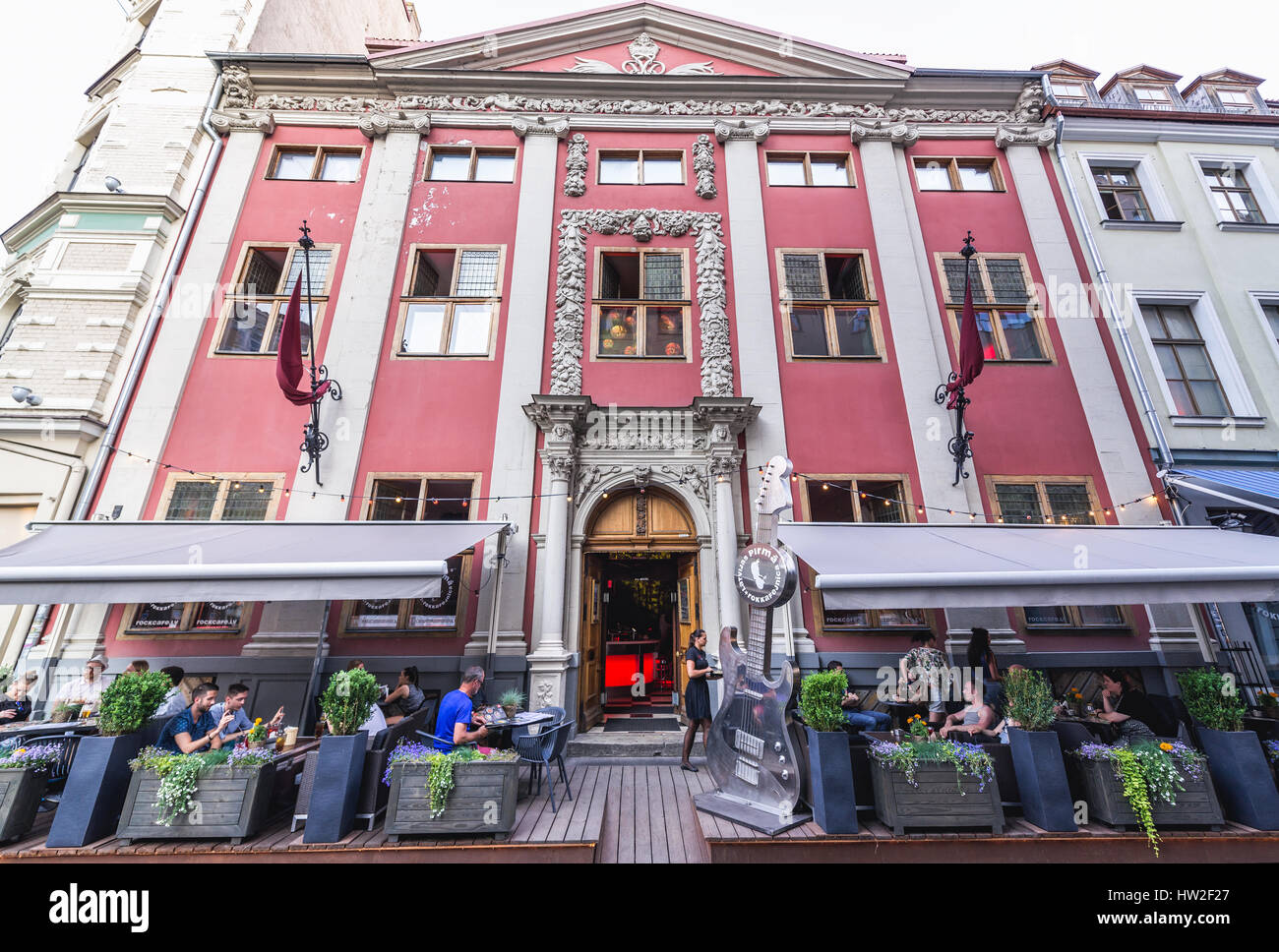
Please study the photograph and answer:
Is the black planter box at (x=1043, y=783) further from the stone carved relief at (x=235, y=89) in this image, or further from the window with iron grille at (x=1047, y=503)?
the stone carved relief at (x=235, y=89)

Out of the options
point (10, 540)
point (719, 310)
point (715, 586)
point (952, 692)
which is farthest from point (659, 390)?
point (10, 540)

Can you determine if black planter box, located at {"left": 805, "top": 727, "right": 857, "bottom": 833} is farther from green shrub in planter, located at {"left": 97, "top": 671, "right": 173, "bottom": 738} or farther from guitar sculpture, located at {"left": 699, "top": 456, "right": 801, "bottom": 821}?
green shrub in planter, located at {"left": 97, "top": 671, "right": 173, "bottom": 738}

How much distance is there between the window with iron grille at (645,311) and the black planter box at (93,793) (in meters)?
7.94

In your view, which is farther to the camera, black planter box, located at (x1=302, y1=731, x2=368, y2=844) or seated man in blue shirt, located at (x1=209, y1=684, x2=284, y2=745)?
seated man in blue shirt, located at (x1=209, y1=684, x2=284, y2=745)

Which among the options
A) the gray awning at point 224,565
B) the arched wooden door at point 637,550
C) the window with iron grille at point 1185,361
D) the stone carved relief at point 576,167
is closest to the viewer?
the gray awning at point 224,565

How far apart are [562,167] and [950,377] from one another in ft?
28.9

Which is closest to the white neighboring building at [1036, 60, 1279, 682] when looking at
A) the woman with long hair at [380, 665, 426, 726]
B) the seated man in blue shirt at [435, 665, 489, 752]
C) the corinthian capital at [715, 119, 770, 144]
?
the corinthian capital at [715, 119, 770, 144]

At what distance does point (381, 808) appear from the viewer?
487cm

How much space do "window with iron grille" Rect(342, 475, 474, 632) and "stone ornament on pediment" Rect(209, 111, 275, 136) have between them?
8.59 m

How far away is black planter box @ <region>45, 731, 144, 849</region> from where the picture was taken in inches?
169

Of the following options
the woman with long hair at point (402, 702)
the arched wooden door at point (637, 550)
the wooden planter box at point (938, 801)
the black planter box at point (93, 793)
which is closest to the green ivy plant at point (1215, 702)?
the wooden planter box at point (938, 801)

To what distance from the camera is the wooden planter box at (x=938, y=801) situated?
4.43 m

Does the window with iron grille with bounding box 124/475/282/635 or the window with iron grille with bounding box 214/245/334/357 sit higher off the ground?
the window with iron grille with bounding box 214/245/334/357
